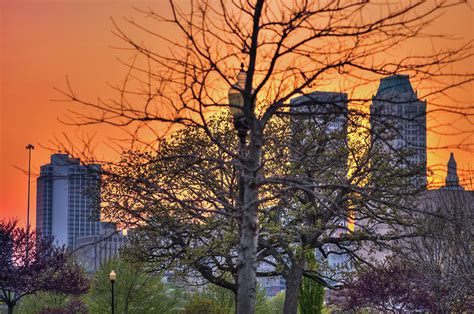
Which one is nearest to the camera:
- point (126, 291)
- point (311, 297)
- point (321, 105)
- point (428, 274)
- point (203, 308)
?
point (321, 105)

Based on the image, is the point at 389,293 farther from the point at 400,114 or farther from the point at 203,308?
the point at 400,114

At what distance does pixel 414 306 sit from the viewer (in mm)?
41719

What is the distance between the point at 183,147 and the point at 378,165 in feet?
23.3

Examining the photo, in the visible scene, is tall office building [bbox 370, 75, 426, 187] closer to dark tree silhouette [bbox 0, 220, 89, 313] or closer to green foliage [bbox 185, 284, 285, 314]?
dark tree silhouette [bbox 0, 220, 89, 313]

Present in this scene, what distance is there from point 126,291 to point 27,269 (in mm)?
9654

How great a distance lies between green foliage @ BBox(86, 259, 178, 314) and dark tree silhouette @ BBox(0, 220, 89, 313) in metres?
4.90

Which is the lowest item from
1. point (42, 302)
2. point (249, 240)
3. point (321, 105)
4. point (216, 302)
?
point (249, 240)

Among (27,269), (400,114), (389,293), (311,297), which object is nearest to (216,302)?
(27,269)

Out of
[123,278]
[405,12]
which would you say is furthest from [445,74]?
[123,278]

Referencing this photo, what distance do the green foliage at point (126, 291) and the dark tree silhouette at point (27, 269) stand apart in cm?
490

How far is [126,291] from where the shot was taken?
51.4 metres

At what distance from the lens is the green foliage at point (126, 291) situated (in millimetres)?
51250

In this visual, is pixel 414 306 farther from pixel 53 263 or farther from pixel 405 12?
pixel 405 12

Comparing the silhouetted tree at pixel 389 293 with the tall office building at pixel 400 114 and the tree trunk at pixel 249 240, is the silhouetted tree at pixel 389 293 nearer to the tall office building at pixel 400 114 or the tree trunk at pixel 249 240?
the tall office building at pixel 400 114
